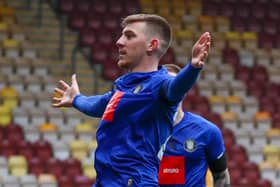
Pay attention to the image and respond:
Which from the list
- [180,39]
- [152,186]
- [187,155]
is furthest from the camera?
[180,39]

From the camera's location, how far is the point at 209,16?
1439 centimetres

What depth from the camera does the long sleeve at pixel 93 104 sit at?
14.8 feet

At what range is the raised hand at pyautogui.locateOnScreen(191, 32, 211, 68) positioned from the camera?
3836 millimetres

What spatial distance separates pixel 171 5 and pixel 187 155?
8.71 meters

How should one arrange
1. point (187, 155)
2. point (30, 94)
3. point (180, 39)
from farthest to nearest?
point (180, 39) → point (30, 94) → point (187, 155)

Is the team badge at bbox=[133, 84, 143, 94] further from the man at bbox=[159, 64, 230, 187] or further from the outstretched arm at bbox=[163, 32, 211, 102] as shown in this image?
the man at bbox=[159, 64, 230, 187]

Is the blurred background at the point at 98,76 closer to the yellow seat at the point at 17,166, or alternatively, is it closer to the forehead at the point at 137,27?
the yellow seat at the point at 17,166

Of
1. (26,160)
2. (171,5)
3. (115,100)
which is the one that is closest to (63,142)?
(26,160)

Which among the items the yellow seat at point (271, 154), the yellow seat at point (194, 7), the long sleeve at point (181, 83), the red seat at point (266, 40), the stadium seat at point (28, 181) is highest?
the long sleeve at point (181, 83)

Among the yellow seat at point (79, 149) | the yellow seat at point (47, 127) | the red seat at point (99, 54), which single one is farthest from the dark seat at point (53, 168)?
the red seat at point (99, 54)

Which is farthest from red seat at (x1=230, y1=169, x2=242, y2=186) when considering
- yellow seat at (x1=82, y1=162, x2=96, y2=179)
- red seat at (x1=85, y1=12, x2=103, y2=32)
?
red seat at (x1=85, y1=12, x2=103, y2=32)

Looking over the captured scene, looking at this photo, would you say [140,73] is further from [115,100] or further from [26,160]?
[26,160]

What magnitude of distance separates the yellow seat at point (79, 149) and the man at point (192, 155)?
5.22 meters

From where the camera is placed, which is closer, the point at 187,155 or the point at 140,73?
the point at 140,73
